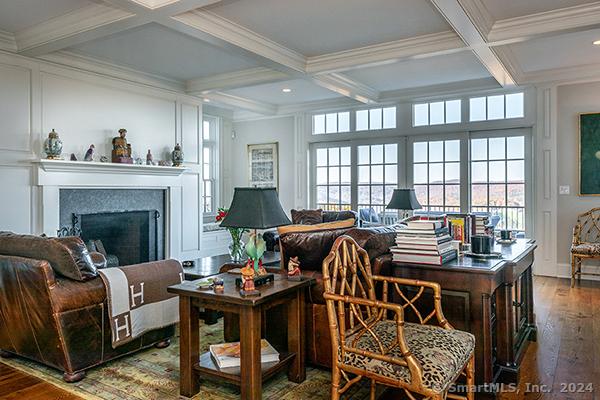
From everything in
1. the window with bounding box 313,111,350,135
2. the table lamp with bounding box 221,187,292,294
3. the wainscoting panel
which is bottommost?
the table lamp with bounding box 221,187,292,294

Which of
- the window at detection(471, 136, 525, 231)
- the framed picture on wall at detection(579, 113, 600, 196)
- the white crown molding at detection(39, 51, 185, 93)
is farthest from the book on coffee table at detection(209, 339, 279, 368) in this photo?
the framed picture on wall at detection(579, 113, 600, 196)

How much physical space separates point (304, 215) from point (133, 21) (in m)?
3.29

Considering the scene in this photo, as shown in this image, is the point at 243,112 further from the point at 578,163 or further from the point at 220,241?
the point at 578,163

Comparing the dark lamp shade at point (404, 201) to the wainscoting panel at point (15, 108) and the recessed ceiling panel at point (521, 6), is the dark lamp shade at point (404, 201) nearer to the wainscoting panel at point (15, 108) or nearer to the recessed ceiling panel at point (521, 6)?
the recessed ceiling panel at point (521, 6)

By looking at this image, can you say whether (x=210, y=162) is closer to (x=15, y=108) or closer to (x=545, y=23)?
(x=15, y=108)

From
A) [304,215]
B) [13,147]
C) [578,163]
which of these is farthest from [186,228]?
[578,163]

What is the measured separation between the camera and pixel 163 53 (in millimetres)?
4961

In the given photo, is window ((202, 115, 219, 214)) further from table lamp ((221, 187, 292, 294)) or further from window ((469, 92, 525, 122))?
table lamp ((221, 187, 292, 294))

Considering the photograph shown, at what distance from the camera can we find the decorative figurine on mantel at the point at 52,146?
4.65 m

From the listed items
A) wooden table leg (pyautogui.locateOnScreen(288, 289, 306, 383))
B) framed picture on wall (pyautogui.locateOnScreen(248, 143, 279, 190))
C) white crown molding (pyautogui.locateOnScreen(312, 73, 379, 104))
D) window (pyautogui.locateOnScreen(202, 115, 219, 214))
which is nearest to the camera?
wooden table leg (pyautogui.locateOnScreen(288, 289, 306, 383))

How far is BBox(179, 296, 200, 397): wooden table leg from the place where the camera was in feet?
8.00

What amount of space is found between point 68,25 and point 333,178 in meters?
4.61

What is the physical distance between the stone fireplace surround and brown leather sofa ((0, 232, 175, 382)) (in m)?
1.95

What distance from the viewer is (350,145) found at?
7.36 metres
